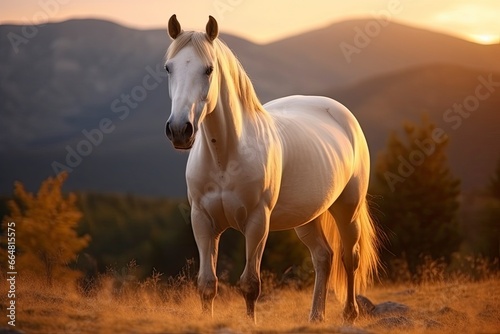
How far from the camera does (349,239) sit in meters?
8.13

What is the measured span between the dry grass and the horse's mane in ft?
6.35

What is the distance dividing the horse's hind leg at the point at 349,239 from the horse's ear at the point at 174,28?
120 inches

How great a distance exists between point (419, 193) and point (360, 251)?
2872cm

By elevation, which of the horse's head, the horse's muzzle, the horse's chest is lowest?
the horse's chest

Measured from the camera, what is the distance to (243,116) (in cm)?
625

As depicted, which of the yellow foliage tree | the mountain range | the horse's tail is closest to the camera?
the horse's tail

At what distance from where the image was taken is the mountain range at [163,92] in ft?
214

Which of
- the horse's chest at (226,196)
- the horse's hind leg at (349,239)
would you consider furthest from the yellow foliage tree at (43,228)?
the horse's chest at (226,196)

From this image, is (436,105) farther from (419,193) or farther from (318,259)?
(318,259)

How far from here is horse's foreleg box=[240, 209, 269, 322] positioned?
601 centimetres

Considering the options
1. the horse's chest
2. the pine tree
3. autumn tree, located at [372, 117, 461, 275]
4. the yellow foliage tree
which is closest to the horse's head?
the horse's chest

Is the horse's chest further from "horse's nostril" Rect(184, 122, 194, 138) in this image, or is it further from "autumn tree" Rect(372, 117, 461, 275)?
"autumn tree" Rect(372, 117, 461, 275)

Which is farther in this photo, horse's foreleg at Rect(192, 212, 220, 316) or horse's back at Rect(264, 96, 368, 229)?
horse's back at Rect(264, 96, 368, 229)

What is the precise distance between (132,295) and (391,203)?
91.7 ft
